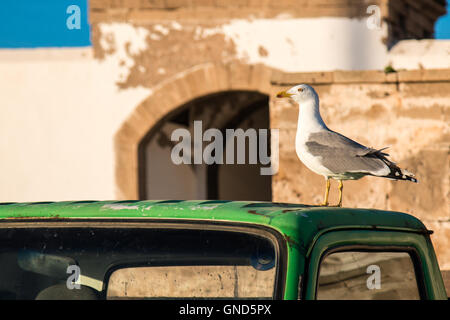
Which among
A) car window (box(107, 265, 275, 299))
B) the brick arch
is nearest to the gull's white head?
car window (box(107, 265, 275, 299))

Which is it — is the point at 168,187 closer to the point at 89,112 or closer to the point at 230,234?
the point at 89,112

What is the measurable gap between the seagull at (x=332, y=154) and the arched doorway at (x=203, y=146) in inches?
367

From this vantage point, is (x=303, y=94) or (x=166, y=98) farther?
(x=166, y=98)

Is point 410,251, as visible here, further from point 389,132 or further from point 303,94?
point 389,132

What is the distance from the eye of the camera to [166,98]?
14.5 metres

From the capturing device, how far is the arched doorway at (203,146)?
49.4ft

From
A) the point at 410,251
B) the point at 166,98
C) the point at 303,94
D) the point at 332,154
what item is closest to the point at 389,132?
the point at 166,98

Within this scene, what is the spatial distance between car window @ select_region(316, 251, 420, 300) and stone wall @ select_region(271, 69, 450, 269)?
736cm

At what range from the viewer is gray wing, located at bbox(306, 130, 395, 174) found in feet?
16.6

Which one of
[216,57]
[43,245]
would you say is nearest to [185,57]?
[216,57]

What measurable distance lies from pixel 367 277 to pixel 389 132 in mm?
7961

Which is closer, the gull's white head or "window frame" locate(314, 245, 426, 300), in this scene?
"window frame" locate(314, 245, 426, 300)

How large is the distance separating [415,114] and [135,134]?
5.04m

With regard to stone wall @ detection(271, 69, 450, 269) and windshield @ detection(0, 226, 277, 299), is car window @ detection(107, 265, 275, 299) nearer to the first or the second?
windshield @ detection(0, 226, 277, 299)
